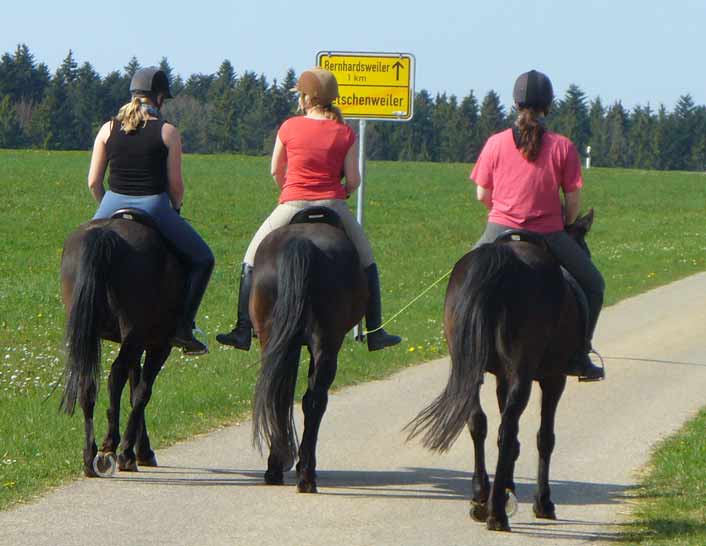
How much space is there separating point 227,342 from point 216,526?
7.26 ft

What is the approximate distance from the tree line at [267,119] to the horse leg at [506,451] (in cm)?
11112

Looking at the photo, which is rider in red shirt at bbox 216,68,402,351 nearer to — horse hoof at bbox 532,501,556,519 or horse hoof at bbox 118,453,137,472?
horse hoof at bbox 118,453,137,472

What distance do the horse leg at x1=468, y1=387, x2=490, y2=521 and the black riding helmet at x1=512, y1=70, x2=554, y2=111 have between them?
1791 millimetres

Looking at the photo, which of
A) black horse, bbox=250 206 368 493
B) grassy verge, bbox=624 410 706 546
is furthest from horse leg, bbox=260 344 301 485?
grassy verge, bbox=624 410 706 546

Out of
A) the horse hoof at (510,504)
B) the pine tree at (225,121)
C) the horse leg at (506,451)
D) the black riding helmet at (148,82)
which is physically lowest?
the horse hoof at (510,504)

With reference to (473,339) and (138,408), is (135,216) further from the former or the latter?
(473,339)

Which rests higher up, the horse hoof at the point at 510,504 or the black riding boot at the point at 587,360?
the black riding boot at the point at 587,360

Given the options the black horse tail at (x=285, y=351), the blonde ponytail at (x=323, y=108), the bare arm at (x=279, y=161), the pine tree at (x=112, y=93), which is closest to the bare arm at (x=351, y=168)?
the blonde ponytail at (x=323, y=108)

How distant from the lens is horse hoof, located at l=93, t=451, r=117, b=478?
8.59 metres

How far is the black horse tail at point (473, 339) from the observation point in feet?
24.8

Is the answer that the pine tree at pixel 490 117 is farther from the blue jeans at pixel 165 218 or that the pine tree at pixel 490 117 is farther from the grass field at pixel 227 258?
the blue jeans at pixel 165 218

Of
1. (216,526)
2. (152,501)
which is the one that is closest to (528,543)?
(216,526)

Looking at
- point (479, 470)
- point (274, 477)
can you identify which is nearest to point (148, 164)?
point (274, 477)

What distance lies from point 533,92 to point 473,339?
153 centimetres
